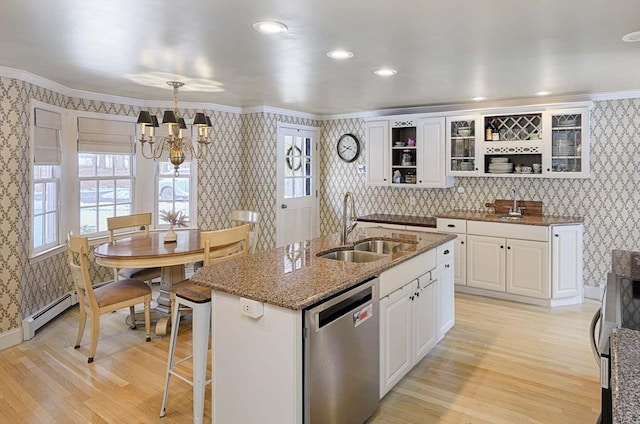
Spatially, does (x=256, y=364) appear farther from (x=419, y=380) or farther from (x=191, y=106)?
(x=191, y=106)

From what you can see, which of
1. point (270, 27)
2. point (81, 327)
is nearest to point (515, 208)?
point (270, 27)

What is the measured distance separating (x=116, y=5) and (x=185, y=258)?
210 centimetres

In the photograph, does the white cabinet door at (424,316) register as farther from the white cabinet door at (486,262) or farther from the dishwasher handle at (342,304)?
the white cabinet door at (486,262)

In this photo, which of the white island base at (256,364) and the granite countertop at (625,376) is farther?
the white island base at (256,364)

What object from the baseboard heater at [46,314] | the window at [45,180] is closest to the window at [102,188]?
the window at [45,180]

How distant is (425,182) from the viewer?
5.80 m

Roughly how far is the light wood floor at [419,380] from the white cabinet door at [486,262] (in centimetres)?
80

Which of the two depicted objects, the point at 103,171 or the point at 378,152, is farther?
the point at 378,152

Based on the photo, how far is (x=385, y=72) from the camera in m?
3.80

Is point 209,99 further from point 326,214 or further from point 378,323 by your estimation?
point 378,323

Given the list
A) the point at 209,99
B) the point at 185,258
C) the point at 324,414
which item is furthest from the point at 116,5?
the point at 209,99

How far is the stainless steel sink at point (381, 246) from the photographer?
135 inches

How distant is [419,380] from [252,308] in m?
1.64

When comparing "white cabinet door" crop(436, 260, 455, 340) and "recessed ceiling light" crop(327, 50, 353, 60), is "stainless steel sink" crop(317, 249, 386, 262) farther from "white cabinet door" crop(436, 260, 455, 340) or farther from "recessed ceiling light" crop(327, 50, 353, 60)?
"recessed ceiling light" crop(327, 50, 353, 60)
